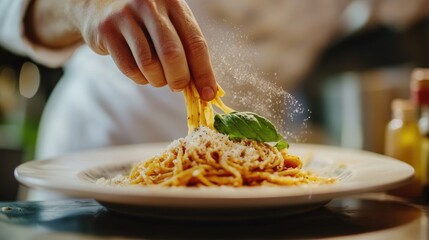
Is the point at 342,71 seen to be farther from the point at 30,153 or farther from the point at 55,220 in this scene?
the point at 55,220

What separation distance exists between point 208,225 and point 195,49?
30 cm

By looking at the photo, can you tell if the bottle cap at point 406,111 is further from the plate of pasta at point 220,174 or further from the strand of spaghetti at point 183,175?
the strand of spaghetti at point 183,175

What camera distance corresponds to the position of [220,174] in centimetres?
109

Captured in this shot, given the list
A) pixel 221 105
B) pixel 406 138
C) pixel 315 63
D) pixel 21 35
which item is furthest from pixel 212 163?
pixel 315 63

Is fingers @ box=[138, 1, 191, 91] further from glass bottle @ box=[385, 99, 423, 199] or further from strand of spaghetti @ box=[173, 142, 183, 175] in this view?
glass bottle @ box=[385, 99, 423, 199]

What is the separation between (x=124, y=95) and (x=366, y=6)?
3.57ft

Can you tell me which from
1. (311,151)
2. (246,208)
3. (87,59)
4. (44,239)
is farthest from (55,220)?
(87,59)

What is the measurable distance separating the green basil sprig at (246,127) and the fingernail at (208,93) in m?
0.08

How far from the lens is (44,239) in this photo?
0.82 m

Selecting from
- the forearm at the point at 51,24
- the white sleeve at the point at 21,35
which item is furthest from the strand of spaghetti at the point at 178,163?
the white sleeve at the point at 21,35

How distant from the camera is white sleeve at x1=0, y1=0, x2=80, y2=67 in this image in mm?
1770

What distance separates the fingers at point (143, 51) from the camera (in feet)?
3.32

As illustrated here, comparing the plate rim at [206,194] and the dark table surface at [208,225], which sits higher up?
the plate rim at [206,194]

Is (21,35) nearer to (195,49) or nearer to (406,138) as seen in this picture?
(195,49)
